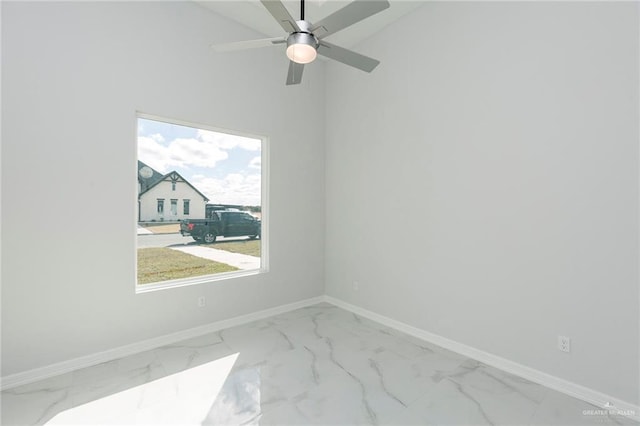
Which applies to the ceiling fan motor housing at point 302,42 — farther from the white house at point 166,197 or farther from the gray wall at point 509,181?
the white house at point 166,197

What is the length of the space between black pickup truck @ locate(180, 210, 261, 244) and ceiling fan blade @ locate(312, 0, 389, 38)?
2.28 metres

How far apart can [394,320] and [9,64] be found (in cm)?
395

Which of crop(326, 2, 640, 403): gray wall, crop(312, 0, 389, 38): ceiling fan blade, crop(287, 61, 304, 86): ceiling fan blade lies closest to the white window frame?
crop(326, 2, 640, 403): gray wall

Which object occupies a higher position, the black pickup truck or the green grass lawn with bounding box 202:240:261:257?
the black pickup truck

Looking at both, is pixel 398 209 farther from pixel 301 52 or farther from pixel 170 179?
pixel 170 179

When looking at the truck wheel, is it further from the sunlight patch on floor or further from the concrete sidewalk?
the sunlight patch on floor

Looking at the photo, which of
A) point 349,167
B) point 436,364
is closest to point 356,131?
point 349,167

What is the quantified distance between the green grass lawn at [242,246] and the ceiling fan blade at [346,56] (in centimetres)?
233

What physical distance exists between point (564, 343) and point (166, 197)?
11.7 ft

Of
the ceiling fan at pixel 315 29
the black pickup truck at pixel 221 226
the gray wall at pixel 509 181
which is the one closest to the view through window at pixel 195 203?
the black pickup truck at pixel 221 226

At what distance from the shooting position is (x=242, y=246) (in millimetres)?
3617

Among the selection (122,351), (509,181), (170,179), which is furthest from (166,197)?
(509,181)

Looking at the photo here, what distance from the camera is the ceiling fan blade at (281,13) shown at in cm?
160

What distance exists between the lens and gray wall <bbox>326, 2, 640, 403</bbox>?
6.48 feet
